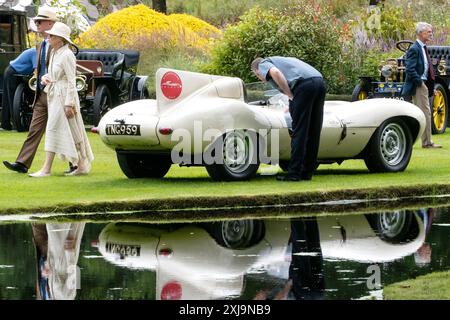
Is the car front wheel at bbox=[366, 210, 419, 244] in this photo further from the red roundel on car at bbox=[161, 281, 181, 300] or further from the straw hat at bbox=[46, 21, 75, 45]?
the straw hat at bbox=[46, 21, 75, 45]

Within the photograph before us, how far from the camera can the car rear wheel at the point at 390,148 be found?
52.4ft

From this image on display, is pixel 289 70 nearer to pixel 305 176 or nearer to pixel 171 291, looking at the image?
pixel 305 176

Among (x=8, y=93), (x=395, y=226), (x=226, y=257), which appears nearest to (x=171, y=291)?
(x=226, y=257)

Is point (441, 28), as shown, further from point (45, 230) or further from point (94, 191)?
point (45, 230)

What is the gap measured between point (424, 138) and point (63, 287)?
11.7 meters

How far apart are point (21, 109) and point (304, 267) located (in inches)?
585

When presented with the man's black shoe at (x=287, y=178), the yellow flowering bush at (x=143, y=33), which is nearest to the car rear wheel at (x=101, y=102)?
the yellow flowering bush at (x=143, y=33)

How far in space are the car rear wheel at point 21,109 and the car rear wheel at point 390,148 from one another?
940 cm

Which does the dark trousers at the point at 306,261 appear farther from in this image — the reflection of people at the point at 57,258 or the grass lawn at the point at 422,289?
the reflection of people at the point at 57,258

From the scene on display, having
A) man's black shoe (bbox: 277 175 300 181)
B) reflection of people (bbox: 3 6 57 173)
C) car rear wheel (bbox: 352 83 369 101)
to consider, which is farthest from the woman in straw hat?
car rear wheel (bbox: 352 83 369 101)

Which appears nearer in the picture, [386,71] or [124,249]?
[124,249]

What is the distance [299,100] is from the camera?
49.0 ft

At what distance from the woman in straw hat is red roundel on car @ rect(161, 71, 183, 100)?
123cm
